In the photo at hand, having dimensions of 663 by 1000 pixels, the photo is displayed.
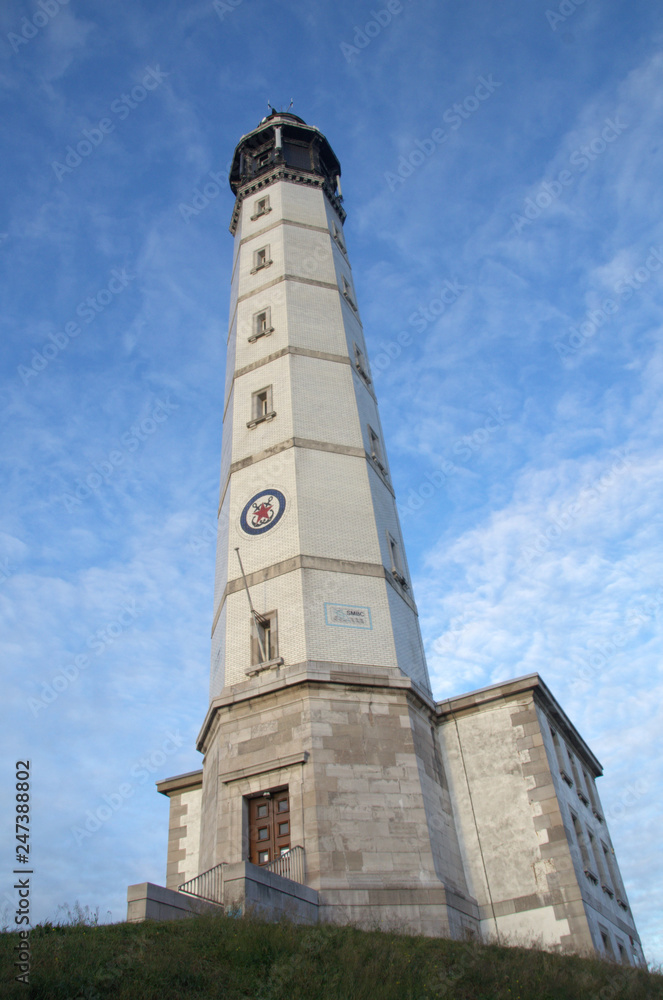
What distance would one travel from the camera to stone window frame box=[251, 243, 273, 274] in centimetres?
3575

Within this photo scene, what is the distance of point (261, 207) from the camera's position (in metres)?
39.6

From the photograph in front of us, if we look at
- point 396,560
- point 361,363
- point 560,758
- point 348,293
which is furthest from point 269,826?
point 348,293

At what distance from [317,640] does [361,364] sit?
1440 cm

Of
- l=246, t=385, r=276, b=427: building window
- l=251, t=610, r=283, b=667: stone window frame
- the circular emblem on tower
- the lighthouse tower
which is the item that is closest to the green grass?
the lighthouse tower

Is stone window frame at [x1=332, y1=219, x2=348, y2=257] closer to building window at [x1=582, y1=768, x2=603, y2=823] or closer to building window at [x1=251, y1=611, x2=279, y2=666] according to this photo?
building window at [x1=251, y1=611, x2=279, y2=666]

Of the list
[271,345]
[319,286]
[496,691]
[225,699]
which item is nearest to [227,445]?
[271,345]

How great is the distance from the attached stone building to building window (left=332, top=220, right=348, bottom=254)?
904 centimetres

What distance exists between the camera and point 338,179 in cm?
4412

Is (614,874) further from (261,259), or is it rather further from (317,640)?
(261,259)

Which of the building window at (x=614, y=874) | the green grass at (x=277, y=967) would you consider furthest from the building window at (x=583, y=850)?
the green grass at (x=277, y=967)

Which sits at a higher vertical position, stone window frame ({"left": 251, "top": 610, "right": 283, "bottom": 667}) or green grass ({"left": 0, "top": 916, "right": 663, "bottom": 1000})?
stone window frame ({"left": 251, "top": 610, "right": 283, "bottom": 667})

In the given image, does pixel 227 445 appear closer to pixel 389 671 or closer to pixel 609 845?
pixel 389 671

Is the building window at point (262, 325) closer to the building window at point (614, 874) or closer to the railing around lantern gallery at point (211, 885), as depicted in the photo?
the railing around lantern gallery at point (211, 885)

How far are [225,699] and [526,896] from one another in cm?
956
